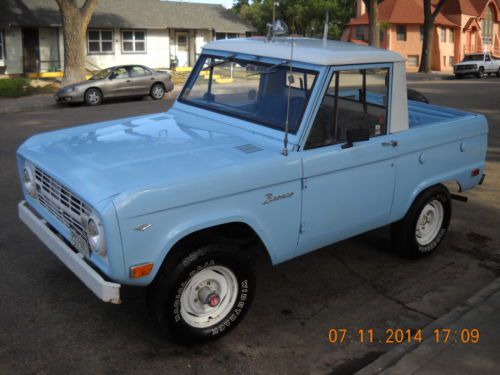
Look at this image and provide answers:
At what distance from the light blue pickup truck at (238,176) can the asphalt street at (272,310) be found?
226 mm

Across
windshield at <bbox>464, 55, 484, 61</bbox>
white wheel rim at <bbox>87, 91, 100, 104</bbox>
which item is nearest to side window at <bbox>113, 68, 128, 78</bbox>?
white wheel rim at <bbox>87, 91, 100, 104</bbox>

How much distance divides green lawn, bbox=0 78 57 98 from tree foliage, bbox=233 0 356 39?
100.0 feet

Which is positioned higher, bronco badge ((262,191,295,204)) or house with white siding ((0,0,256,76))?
house with white siding ((0,0,256,76))

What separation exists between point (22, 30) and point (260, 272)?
92.7 feet

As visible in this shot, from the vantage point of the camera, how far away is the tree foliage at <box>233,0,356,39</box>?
52094 millimetres

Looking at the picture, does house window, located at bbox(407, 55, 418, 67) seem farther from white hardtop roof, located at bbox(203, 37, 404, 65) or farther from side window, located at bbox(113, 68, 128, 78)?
white hardtop roof, located at bbox(203, 37, 404, 65)

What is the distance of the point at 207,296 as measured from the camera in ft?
12.7

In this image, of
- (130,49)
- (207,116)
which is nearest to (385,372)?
(207,116)

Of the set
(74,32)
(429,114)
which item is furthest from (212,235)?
A: (74,32)

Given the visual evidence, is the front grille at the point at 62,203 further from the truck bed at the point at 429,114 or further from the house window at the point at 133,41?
the house window at the point at 133,41

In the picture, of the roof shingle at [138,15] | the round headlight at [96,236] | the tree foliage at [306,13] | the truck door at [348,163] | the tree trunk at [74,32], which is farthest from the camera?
the tree foliage at [306,13]

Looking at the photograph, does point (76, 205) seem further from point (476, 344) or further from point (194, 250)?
point (476, 344)

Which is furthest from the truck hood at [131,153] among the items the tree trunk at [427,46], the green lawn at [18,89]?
the tree trunk at [427,46]

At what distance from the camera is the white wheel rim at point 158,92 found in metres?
21.1
